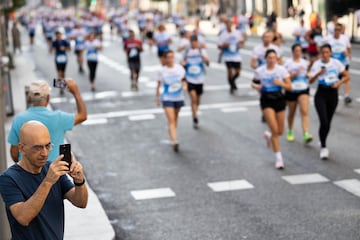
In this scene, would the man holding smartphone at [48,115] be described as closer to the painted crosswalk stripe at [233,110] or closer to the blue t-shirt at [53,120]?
the blue t-shirt at [53,120]

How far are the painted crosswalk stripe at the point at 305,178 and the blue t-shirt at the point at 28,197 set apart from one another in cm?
665

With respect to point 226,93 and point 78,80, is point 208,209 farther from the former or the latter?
point 78,80

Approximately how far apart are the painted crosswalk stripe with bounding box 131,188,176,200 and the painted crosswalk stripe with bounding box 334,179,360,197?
6.91ft

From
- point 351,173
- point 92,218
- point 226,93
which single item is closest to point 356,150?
point 351,173

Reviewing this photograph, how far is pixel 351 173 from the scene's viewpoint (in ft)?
38.4

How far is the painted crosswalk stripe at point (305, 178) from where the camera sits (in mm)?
11315

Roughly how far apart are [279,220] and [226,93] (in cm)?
1271

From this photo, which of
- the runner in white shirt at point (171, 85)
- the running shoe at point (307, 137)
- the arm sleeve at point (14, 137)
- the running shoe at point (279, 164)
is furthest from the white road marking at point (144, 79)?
the arm sleeve at point (14, 137)

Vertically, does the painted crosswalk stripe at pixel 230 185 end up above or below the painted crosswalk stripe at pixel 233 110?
above

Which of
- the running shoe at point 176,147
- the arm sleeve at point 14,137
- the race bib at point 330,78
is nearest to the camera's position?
the arm sleeve at point 14,137

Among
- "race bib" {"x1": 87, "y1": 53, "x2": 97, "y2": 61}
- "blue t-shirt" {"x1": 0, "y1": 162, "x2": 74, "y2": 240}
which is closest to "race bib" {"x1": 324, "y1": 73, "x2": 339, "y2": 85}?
"blue t-shirt" {"x1": 0, "y1": 162, "x2": 74, "y2": 240}

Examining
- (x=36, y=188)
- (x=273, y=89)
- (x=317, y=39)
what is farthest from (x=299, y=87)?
(x=36, y=188)

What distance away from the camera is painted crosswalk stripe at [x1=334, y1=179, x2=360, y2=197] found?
35.0 feet

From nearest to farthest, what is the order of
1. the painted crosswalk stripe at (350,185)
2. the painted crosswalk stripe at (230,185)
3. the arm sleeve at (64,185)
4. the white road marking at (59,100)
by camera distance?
1. the arm sleeve at (64,185)
2. the painted crosswalk stripe at (350,185)
3. the painted crosswalk stripe at (230,185)
4. the white road marking at (59,100)
